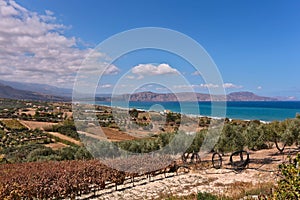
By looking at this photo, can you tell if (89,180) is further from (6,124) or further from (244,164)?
(6,124)

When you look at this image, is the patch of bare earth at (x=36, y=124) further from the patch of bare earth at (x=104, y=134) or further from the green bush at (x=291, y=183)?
the green bush at (x=291, y=183)

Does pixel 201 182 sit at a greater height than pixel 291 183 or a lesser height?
lesser

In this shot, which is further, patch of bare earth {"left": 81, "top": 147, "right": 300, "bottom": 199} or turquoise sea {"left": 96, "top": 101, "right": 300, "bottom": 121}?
turquoise sea {"left": 96, "top": 101, "right": 300, "bottom": 121}

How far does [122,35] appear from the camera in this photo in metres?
9.55

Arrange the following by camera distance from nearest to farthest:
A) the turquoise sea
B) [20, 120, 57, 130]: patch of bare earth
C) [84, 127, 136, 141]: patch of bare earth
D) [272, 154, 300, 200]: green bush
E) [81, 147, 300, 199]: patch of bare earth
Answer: [272, 154, 300, 200]: green bush < [81, 147, 300, 199]: patch of bare earth < the turquoise sea < [84, 127, 136, 141]: patch of bare earth < [20, 120, 57, 130]: patch of bare earth

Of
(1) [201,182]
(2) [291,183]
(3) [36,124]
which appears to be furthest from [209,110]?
(2) [291,183]

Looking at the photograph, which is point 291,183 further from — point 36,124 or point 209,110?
point 209,110

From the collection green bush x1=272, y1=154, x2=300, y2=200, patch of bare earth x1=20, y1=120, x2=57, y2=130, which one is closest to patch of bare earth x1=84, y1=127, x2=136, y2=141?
green bush x1=272, y1=154, x2=300, y2=200

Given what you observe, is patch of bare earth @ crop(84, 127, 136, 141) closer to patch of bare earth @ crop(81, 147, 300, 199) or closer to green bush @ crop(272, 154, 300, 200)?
patch of bare earth @ crop(81, 147, 300, 199)

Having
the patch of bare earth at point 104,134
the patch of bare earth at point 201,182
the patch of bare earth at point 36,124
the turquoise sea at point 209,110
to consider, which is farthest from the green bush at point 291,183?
the patch of bare earth at point 36,124

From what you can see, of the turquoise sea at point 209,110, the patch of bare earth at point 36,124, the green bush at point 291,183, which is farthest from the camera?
the patch of bare earth at point 36,124

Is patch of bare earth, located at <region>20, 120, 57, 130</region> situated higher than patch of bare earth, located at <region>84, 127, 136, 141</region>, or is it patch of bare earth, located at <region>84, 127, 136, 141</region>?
patch of bare earth, located at <region>84, 127, 136, 141</region>

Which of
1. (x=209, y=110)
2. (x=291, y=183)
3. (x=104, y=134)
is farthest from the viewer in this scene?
(x=209, y=110)

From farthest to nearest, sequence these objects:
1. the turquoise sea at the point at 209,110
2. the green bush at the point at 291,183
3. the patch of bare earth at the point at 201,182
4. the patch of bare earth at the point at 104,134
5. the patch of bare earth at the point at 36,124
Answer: the patch of bare earth at the point at 36,124 → the patch of bare earth at the point at 104,134 → the turquoise sea at the point at 209,110 → the patch of bare earth at the point at 201,182 → the green bush at the point at 291,183
